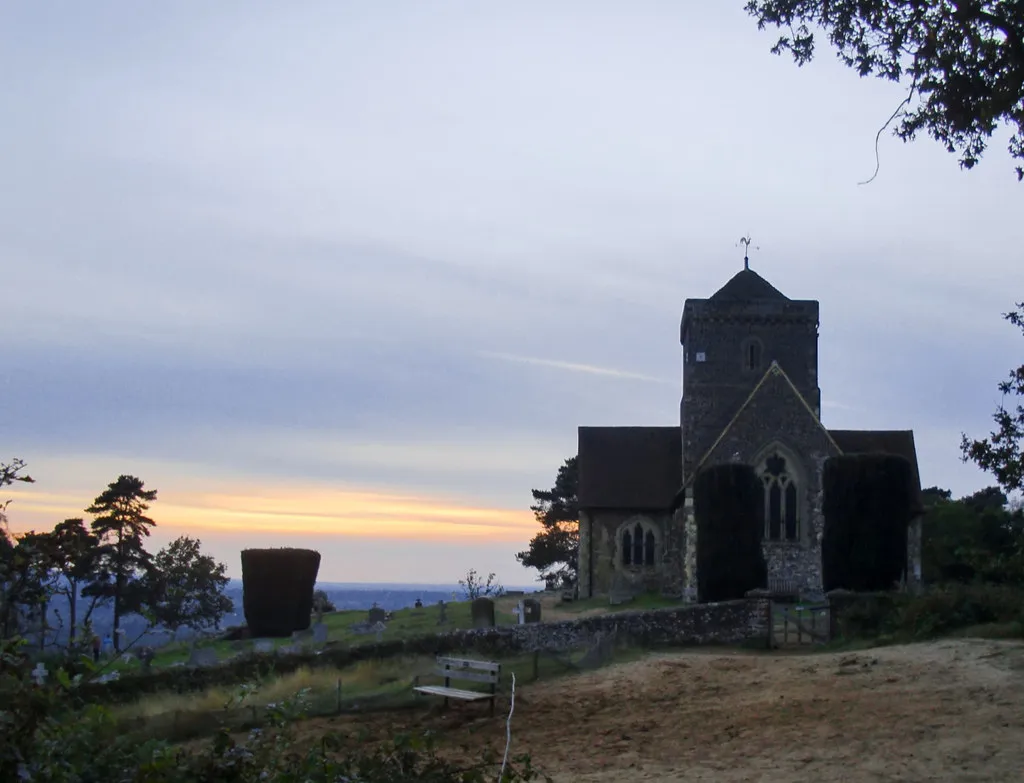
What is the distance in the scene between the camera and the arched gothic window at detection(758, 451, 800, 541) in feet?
124

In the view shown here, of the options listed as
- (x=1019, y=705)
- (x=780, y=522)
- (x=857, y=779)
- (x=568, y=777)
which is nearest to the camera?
(x=857, y=779)

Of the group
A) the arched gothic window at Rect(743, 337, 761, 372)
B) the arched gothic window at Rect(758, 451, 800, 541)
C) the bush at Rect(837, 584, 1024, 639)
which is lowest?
the bush at Rect(837, 584, 1024, 639)

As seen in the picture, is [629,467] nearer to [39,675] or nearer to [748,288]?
[748,288]

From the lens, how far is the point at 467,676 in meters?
16.8

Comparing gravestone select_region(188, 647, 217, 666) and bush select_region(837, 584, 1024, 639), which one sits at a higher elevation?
bush select_region(837, 584, 1024, 639)

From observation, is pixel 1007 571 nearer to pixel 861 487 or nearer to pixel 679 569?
pixel 861 487

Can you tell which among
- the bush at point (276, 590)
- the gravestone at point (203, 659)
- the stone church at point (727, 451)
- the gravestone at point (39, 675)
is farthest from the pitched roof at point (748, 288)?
the gravestone at point (39, 675)

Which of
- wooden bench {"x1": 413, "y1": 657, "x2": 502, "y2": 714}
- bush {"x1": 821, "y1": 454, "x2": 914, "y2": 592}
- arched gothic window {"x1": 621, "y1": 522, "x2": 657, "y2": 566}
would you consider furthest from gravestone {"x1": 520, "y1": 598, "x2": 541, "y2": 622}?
arched gothic window {"x1": 621, "y1": 522, "x2": 657, "y2": 566}

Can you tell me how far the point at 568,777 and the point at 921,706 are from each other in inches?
203

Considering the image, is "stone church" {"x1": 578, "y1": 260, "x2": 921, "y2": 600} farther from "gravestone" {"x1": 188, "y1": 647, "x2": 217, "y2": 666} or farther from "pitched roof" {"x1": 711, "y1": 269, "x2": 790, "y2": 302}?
"gravestone" {"x1": 188, "y1": 647, "x2": 217, "y2": 666}

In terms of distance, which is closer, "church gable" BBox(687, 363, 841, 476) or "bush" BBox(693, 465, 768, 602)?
"bush" BBox(693, 465, 768, 602)

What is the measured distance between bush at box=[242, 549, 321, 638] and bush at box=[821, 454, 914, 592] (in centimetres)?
1818

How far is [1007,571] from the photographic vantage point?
1997 cm

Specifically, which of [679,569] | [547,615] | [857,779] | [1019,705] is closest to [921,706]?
[1019,705]
